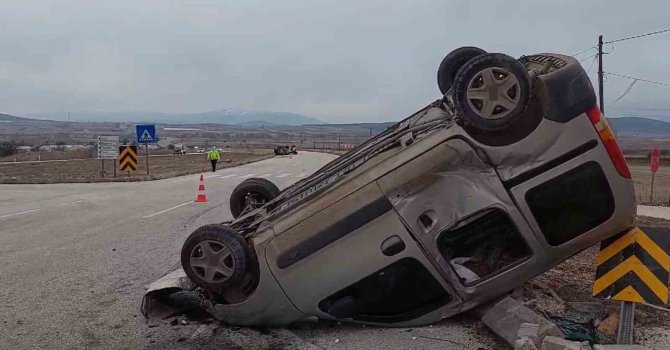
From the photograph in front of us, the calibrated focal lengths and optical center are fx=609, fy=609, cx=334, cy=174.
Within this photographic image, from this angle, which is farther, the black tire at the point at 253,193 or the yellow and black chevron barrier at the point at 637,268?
the black tire at the point at 253,193

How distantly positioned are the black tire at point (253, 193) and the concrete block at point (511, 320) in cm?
276

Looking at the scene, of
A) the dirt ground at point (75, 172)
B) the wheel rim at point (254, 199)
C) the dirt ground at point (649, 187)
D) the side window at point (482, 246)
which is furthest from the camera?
the dirt ground at point (75, 172)

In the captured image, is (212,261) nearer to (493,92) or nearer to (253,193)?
(253,193)

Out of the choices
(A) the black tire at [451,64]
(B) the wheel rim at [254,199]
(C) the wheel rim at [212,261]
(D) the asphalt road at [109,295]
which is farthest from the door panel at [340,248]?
(B) the wheel rim at [254,199]

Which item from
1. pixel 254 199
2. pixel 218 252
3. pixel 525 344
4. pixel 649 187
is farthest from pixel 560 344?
pixel 649 187

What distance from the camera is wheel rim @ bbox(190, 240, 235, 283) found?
466 centimetres

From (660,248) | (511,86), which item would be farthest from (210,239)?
(660,248)

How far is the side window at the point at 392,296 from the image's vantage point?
448 cm

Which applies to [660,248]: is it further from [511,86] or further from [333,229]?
[333,229]

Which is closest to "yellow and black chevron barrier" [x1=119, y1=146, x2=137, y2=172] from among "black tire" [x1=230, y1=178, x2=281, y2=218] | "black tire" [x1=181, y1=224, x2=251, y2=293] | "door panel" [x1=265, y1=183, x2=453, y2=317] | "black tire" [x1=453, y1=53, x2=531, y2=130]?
"black tire" [x1=230, y1=178, x2=281, y2=218]

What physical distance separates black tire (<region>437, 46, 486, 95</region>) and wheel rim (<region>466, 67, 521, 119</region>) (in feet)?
4.58

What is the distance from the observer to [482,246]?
185 inches

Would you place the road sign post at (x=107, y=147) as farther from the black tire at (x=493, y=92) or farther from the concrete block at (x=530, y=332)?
the concrete block at (x=530, y=332)

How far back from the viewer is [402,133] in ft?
16.7
